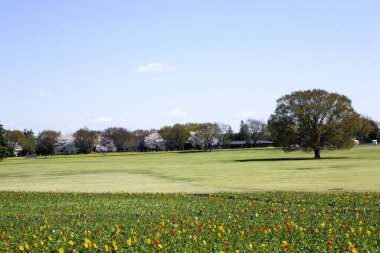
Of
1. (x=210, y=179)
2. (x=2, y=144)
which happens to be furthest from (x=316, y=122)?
(x=2, y=144)

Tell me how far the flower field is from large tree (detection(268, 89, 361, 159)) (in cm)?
6708

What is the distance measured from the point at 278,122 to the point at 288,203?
70.7 meters

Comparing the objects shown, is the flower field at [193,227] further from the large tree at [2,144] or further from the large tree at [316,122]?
the large tree at [2,144]

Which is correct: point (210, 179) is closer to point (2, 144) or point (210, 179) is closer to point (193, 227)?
point (193, 227)

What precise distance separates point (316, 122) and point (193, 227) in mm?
79396

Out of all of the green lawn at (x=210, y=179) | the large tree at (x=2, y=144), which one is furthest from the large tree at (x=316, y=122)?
the large tree at (x=2, y=144)

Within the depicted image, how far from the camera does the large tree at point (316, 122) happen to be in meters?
88.0

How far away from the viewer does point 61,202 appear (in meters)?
24.4

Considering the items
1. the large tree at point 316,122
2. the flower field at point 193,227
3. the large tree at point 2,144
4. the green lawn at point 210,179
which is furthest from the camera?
the large tree at point 2,144

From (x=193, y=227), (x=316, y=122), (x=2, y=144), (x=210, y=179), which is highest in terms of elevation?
(x=316, y=122)

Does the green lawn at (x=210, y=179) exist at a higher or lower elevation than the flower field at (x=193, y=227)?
lower

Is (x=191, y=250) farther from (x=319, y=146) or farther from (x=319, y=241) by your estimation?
(x=319, y=146)

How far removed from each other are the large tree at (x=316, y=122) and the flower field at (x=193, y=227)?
220 ft

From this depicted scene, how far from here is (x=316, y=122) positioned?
89188 millimetres
